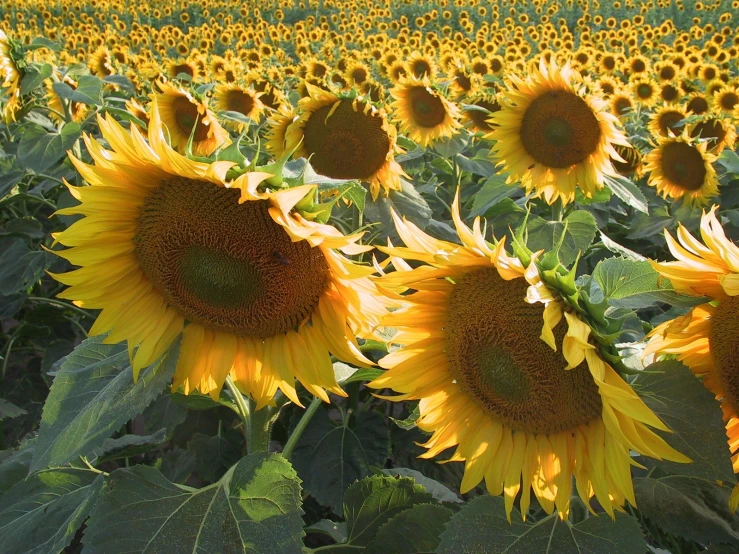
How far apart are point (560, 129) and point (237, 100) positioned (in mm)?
2494

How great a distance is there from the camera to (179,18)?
20578 mm

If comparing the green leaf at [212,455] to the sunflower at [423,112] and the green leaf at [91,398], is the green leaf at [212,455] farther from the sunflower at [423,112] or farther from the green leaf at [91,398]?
the sunflower at [423,112]

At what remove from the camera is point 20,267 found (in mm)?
3350

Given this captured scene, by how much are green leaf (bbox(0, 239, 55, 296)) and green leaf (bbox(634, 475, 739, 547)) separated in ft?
9.32

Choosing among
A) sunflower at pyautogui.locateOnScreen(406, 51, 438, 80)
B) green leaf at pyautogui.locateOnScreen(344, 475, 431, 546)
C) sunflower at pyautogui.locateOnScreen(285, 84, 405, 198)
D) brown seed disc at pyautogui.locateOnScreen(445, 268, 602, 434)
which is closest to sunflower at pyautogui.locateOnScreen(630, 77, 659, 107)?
sunflower at pyautogui.locateOnScreen(406, 51, 438, 80)

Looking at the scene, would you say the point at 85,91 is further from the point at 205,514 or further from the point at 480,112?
the point at 480,112

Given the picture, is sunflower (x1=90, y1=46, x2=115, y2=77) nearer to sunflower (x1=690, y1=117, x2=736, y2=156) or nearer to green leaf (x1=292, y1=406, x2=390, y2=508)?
sunflower (x1=690, y1=117, x2=736, y2=156)

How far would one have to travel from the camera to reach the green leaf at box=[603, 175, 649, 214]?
312 cm

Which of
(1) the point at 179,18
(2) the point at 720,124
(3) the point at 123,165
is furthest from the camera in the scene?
(1) the point at 179,18

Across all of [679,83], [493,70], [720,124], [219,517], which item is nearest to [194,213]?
[219,517]

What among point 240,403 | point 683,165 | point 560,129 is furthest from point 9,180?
point 683,165

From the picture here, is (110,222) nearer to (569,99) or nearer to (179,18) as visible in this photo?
(569,99)

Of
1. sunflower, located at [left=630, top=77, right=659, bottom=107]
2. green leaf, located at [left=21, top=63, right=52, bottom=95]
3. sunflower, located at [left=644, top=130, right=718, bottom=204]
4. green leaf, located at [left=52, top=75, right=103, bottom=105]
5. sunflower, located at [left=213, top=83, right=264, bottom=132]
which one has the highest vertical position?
green leaf, located at [left=21, top=63, right=52, bottom=95]

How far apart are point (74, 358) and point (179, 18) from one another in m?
21.3
